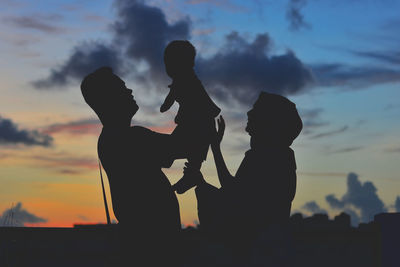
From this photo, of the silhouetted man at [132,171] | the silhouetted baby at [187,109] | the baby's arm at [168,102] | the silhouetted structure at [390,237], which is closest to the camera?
the silhouetted man at [132,171]

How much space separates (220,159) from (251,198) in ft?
2.31

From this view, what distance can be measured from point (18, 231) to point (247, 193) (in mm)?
6909

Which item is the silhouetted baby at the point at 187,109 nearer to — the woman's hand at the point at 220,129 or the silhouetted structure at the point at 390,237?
the woman's hand at the point at 220,129

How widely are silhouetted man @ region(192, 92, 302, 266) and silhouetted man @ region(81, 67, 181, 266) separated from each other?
0.64m

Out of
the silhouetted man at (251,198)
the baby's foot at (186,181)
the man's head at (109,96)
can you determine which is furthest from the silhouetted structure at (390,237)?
the man's head at (109,96)

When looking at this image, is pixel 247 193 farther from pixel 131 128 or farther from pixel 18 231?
pixel 18 231

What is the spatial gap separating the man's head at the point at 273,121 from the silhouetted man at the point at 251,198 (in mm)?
20

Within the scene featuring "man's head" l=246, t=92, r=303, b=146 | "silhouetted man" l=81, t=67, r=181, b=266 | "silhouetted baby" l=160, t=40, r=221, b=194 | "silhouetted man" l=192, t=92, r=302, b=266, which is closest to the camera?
"silhouetted man" l=81, t=67, r=181, b=266

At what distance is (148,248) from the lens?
8.47 meters

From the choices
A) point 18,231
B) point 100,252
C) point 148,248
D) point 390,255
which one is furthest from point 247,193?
point 18,231

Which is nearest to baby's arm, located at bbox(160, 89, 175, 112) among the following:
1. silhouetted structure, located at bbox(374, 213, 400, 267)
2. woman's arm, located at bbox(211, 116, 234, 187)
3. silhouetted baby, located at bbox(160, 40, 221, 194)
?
silhouetted baby, located at bbox(160, 40, 221, 194)

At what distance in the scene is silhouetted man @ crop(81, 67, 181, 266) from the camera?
8.49m

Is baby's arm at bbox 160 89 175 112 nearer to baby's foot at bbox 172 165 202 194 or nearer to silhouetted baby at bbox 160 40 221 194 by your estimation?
silhouetted baby at bbox 160 40 221 194

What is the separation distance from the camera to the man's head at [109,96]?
28.9 feet
